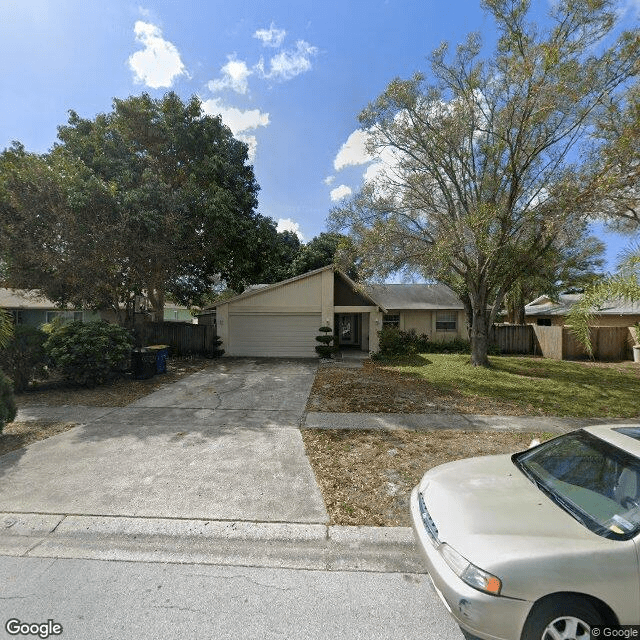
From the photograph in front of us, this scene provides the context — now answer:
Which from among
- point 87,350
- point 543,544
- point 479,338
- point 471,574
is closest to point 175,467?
point 471,574

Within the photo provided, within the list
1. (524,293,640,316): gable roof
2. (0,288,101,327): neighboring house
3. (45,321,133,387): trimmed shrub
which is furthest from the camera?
(0,288,101,327): neighboring house

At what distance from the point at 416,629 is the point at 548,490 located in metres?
1.43

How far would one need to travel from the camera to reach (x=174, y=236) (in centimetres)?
1157

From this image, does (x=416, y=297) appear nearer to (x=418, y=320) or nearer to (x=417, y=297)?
(x=417, y=297)

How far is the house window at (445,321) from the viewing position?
2078cm

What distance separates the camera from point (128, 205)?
10.5 metres

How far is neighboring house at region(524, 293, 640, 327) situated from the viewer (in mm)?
17750

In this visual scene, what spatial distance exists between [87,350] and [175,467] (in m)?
6.02

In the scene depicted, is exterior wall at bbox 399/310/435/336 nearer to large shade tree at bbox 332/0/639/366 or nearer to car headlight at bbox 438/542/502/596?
large shade tree at bbox 332/0/639/366

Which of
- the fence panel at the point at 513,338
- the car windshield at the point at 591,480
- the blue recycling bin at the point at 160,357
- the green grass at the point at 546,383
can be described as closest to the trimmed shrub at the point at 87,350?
the blue recycling bin at the point at 160,357

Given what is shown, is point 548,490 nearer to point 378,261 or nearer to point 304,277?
point 378,261

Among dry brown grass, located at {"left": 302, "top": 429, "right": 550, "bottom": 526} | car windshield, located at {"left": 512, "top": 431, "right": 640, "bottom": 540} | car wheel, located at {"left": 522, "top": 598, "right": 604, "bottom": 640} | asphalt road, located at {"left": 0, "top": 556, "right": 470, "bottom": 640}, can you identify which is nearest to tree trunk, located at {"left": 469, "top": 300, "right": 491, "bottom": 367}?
dry brown grass, located at {"left": 302, "top": 429, "right": 550, "bottom": 526}

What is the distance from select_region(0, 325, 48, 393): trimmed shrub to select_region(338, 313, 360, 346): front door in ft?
49.5

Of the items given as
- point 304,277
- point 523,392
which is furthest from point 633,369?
point 304,277
